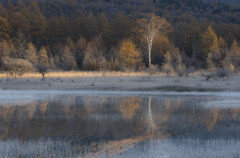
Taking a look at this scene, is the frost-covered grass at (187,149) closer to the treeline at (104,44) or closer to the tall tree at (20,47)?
the treeline at (104,44)

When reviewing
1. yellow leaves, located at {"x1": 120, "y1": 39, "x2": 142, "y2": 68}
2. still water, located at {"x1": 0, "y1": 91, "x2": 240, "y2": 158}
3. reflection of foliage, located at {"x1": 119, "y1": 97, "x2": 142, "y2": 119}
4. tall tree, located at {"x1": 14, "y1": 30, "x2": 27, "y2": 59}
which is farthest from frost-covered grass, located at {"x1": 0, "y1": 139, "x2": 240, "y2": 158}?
tall tree, located at {"x1": 14, "y1": 30, "x2": 27, "y2": 59}

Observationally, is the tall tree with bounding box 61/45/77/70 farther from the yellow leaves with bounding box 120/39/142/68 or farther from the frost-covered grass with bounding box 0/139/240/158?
the frost-covered grass with bounding box 0/139/240/158

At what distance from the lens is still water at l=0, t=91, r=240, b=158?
8.82 metres

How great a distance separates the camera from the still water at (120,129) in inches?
347

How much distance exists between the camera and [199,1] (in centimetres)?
15912

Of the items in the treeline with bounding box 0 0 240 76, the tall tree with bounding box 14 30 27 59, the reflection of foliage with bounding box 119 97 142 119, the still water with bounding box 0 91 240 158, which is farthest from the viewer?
the tall tree with bounding box 14 30 27 59

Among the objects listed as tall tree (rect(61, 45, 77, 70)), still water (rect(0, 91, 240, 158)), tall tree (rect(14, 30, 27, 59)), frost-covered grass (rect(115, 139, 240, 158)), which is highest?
tall tree (rect(14, 30, 27, 59))

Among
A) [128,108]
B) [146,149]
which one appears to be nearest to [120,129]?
[146,149]

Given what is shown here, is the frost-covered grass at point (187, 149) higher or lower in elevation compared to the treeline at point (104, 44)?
lower

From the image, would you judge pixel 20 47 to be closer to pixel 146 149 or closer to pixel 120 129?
pixel 120 129

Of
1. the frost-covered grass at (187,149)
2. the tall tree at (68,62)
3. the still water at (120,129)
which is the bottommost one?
the frost-covered grass at (187,149)

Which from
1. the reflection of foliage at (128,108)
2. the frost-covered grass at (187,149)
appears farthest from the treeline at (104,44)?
the frost-covered grass at (187,149)

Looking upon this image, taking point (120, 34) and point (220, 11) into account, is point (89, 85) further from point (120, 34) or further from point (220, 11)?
point (220, 11)

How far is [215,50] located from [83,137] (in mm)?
53219
